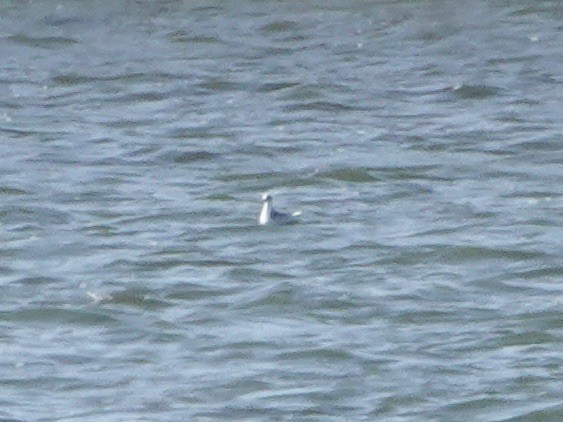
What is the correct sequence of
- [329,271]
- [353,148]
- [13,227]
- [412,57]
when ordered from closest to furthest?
[329,271]
[13,227]
[353,148]
[412,57]

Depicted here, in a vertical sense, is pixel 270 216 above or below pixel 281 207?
below

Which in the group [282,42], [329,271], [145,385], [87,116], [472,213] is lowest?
[145,385]

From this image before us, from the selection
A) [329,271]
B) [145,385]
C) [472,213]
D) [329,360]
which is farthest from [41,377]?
[472,213]

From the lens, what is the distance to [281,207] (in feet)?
40.2

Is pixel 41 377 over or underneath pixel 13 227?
underneath

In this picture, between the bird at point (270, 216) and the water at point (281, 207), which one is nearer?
the water at point (281, 207)

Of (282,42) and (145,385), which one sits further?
(282,42)

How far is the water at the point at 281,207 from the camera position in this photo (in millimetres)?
9078

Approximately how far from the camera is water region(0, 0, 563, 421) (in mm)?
9078

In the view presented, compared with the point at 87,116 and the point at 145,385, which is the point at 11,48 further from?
the point at 145,385

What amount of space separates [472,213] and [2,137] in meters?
3.79

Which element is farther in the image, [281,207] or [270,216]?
[281,207]

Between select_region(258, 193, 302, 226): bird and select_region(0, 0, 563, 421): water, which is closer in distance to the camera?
select_region(0, 0, 563, 421): water

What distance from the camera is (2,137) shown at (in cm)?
1398
